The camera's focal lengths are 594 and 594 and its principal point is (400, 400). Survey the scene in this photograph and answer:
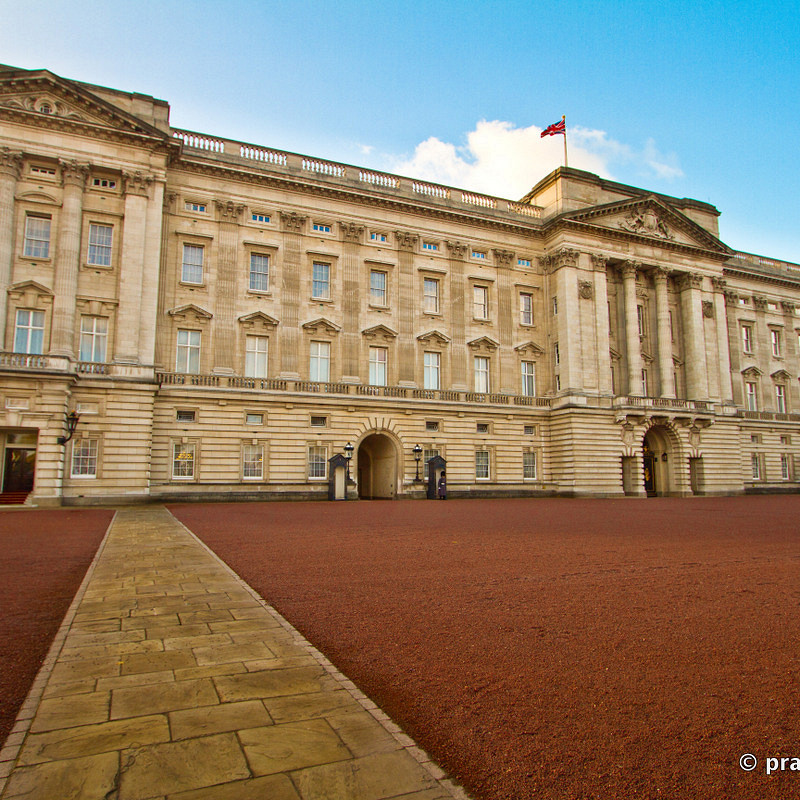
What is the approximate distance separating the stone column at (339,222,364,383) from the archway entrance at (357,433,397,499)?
15.8ft

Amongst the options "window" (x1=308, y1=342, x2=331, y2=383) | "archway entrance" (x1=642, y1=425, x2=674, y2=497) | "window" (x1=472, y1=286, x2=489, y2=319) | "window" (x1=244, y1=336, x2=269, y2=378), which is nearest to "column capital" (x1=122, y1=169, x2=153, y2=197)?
"window" (x1=244, y1=336, x2=269, y2=378)

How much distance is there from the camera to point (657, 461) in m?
47.0

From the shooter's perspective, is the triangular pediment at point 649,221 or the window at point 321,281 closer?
the window at point 321,281

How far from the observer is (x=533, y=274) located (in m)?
45.4

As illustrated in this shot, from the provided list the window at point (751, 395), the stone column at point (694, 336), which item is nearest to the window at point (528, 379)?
the stone column at point (694, 336)

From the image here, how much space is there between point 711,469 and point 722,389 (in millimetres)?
7183

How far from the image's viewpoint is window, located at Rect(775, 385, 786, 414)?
56.8m

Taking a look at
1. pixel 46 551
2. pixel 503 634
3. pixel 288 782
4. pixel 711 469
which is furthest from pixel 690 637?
pixel 711 469

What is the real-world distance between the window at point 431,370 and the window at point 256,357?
10973 millimetres

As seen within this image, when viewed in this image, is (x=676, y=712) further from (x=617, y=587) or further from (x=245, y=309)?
(x=245, y=309)

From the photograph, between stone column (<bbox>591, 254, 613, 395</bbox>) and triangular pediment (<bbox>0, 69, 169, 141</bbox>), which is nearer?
triangular pediment (<bbox>0, 69, 169, 141</bbox>)

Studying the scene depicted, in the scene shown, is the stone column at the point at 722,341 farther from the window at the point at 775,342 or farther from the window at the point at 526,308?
the window at the point at 526,308

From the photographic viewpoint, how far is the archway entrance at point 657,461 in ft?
151

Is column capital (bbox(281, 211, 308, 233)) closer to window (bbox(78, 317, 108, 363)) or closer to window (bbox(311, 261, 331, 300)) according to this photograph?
window (bbox(311, 261, 331, 300))
